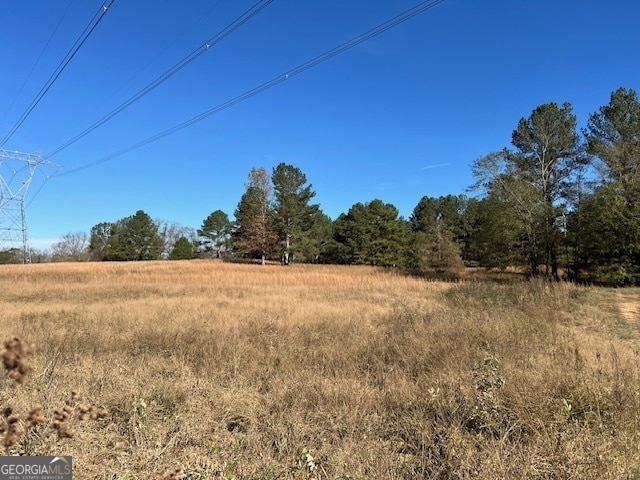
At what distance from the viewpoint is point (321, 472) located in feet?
10.2

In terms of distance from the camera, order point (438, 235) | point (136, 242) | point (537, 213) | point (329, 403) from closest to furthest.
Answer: point (329, 403), point (537, 213), point (438, 235), point (136, 242)

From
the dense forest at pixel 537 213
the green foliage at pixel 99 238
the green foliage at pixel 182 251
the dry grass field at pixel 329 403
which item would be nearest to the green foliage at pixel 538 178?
the dense forest at pixel 537 213

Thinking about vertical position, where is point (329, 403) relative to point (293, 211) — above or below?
below

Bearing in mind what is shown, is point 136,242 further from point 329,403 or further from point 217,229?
point 329,403

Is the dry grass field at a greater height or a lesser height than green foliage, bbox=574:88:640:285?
lesser

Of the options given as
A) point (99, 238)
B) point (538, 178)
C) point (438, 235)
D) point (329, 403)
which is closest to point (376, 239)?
point (438, 235)

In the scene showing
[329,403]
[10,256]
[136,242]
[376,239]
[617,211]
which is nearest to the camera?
[329,403]

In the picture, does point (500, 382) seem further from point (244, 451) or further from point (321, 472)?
point (244, 451)

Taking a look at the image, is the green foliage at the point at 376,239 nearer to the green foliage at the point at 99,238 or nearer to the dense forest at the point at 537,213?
the dense forest at the point at 537,213

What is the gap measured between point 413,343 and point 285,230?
134 ft

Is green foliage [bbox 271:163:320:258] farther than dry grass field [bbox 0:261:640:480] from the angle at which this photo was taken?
Yes

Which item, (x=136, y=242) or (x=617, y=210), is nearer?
(x=617, y=210)

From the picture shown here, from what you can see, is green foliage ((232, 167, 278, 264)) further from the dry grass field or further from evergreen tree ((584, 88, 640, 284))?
the dry grass field

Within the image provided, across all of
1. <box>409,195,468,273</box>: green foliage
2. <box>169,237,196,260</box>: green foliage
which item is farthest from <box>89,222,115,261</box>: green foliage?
<box>409,195,468,273</box>: green foliage
